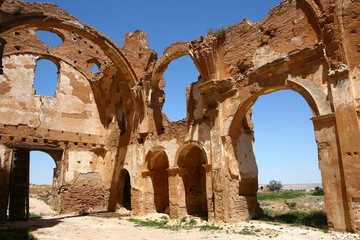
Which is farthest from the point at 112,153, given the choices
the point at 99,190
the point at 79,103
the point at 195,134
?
the point at 195,134

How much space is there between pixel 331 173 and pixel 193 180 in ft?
22.1

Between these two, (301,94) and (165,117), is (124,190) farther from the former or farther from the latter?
(301,94)

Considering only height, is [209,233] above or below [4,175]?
below

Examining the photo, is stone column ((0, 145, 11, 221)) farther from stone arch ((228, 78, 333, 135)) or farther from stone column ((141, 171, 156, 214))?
stone arch ((228, 78, 333, 135))

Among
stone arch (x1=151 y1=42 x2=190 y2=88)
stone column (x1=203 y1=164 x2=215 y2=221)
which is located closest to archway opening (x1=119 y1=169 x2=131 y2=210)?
stone arch (x1=151 y1=42 x2=190 y2=88)

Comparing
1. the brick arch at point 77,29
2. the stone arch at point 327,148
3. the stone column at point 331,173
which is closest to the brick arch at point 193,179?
the stone arch at point 327,148

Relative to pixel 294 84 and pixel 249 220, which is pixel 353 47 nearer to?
pixel 294 84

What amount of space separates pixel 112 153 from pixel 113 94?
354 centimetres

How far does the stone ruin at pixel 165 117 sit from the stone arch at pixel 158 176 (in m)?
0.05

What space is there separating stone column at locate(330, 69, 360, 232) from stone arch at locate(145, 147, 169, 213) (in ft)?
26.2

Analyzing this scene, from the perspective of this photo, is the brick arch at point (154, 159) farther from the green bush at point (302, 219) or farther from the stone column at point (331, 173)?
the stone column at point (331, 173)

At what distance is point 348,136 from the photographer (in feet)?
24.9

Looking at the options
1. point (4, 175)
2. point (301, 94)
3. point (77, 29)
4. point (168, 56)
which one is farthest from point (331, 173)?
point (4, 175)

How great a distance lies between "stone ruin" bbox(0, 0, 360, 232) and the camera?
8086 mm
